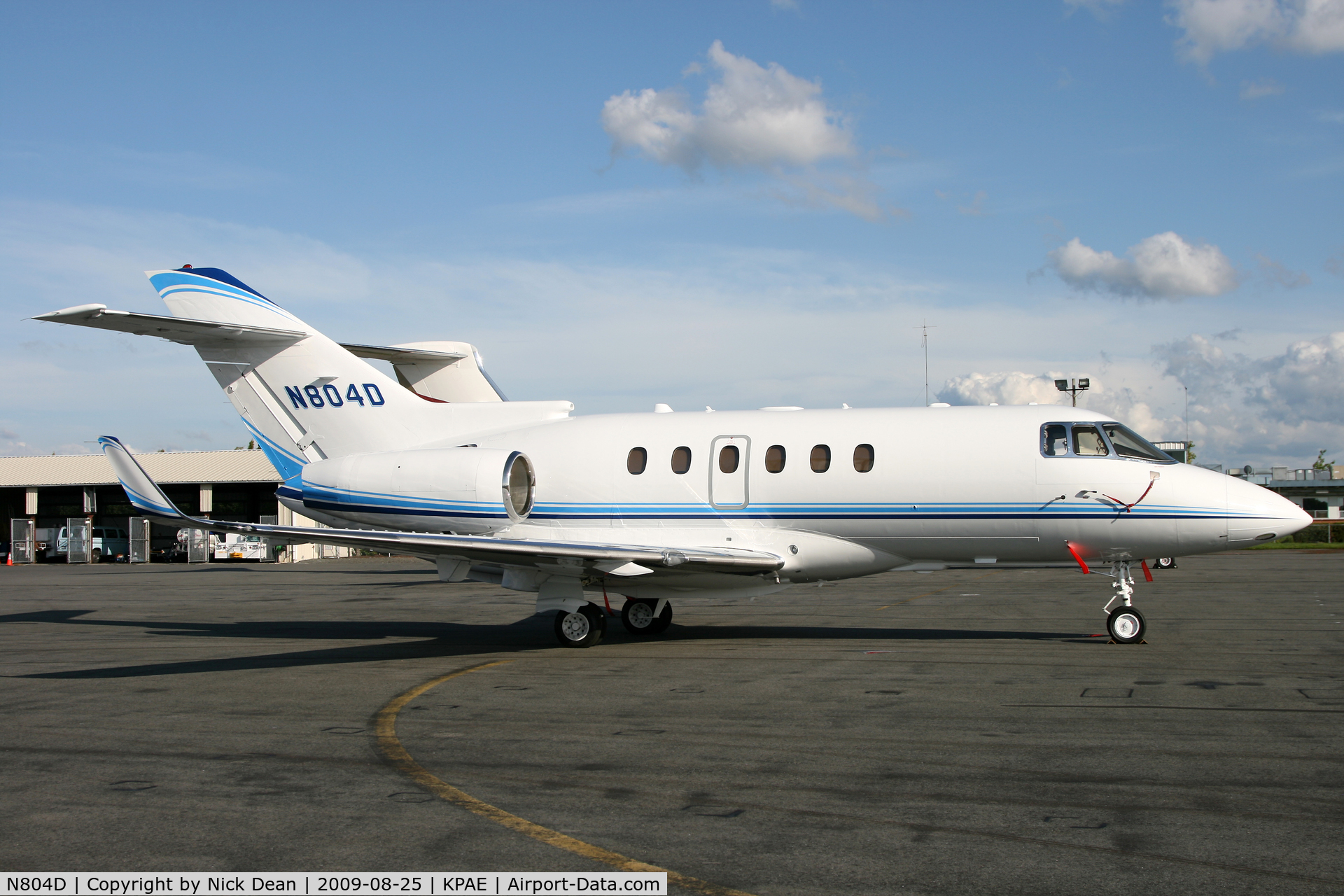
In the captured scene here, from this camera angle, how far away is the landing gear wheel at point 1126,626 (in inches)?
555

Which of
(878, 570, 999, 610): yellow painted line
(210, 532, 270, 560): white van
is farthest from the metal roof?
(878, 570, 999, 610): yellow painted line

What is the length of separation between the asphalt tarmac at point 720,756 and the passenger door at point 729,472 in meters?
2.13

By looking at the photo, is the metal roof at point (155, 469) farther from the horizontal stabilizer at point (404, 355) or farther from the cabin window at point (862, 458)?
the cabin window at point (862, 458)

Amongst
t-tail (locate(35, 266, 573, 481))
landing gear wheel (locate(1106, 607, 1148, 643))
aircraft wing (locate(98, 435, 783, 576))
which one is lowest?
landing gear wheel (locate(1106, 607, 1148, 643))

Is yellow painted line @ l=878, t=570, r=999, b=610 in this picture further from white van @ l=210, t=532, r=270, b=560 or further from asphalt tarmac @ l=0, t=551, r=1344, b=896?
white van @ l=210, t=532, r=270, b=560

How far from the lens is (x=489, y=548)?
13766mm

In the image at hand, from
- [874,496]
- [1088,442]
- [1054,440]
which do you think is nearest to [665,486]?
[874,496]

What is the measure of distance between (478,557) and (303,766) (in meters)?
6.50

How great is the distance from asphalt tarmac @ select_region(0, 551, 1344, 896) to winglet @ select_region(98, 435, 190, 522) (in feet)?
6.60

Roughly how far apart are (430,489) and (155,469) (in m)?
50.7

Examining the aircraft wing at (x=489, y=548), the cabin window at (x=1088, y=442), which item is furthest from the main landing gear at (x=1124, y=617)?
the aircraft wing at (x=489, y=548)

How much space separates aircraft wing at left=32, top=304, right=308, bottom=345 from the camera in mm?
14484

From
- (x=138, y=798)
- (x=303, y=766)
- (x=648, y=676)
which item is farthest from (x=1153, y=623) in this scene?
(x=138, y=798)

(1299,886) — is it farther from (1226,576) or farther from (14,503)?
(14,503)
